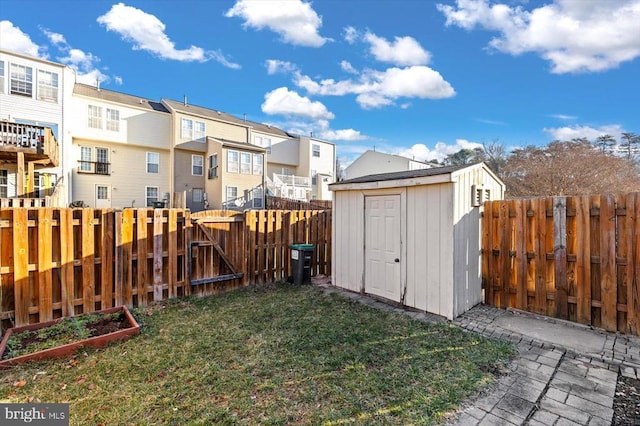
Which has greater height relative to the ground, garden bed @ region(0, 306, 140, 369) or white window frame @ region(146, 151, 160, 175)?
white window frame @ region(146, 151, 160, 175)

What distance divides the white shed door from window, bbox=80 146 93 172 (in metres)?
20.8

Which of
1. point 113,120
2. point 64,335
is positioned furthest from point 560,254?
point 113,120

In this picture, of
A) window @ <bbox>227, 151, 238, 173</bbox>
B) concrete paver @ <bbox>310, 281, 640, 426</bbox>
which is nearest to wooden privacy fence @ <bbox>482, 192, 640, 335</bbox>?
concrete paver @ <bbox>310, 281, 640, 426</bbox>

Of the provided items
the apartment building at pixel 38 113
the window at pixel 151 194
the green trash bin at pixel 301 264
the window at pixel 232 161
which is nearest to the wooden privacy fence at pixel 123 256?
the green trash bin at pixel 301 264

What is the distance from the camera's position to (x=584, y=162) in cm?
1477

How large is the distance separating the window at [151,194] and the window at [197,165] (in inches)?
117

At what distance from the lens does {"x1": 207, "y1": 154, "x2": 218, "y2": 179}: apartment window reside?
71.2 feet

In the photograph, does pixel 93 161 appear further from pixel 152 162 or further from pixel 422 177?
pixel 422 177

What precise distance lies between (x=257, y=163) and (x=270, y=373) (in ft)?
70.2

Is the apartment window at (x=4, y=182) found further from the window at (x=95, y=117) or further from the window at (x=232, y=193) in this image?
the window at (x=232, y=193)

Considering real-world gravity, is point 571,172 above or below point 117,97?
below

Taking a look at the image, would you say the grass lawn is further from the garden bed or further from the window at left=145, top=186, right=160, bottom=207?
the window at left=145, top=186, right=160, bottom=207

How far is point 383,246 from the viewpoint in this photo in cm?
552

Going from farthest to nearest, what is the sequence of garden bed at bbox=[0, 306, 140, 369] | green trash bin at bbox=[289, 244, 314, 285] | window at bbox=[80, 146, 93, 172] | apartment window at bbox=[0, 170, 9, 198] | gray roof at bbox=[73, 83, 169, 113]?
1. gray roof at bbox=[73, 83, 169, 113]
2. window at bbox=[80, 146, 93, 172]
3. apartment window at bbox=[0, 170, 9, 198]
4. green trash bin at bbox=[289, 244, 314, 285]
5. garden bed at bbox=[0, 306, 140, 369]
